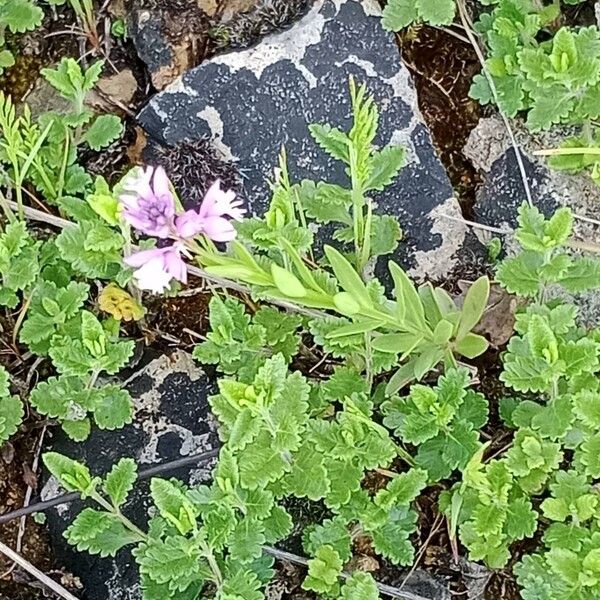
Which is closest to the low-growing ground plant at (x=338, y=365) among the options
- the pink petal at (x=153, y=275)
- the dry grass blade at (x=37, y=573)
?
the pink petal at (x=153, y=275)

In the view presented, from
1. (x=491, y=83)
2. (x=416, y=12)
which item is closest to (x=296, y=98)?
(x=416, y=12)

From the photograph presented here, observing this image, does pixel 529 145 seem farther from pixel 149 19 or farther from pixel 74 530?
pixel 74 530

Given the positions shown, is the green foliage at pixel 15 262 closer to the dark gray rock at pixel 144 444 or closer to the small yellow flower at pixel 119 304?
the small yellow flower at pixel 119 304

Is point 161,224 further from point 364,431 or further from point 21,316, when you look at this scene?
point 21,316

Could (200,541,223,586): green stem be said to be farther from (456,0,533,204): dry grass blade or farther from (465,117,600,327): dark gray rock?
(456,0,533,204): dry grass blade

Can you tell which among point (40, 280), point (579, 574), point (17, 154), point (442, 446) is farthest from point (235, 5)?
point (579, 574)

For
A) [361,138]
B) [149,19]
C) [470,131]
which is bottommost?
[470,131]
